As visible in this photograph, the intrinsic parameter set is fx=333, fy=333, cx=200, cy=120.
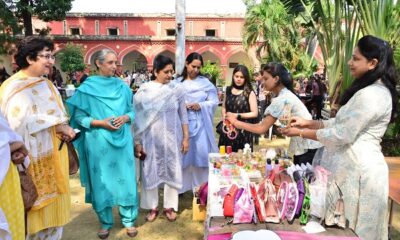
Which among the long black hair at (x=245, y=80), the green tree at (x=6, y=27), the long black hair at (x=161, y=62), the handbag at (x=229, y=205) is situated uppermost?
the green tree at (x=6, y=27)

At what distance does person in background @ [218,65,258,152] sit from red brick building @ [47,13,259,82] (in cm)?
2020

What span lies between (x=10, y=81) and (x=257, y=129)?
1.78 m

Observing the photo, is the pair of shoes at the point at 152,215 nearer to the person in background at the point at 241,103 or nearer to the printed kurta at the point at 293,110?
the person in background at the point at 241,103

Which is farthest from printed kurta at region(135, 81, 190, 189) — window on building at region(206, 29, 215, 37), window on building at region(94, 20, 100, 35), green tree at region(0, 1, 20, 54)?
window on building at region(94, 20, 100, 35)

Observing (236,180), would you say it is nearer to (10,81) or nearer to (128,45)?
(10,81)

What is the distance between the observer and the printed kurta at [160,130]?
3197mm

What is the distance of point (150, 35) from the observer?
25016 millimetres

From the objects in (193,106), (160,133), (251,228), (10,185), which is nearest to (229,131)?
(193,106)

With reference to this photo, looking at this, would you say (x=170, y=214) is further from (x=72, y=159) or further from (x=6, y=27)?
(x=6, y=27)

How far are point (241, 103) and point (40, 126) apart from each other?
2123 mm

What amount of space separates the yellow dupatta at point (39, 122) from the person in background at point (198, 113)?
1.52 m

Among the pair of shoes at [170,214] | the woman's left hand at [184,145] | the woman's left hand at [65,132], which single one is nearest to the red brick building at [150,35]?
the woman's left hand at [184,145]

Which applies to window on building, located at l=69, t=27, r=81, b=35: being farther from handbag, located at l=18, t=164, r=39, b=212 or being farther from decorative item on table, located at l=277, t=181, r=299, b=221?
decorative item on table, located at l=277, t=181, r=299, b=221

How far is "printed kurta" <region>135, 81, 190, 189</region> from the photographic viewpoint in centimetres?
320
